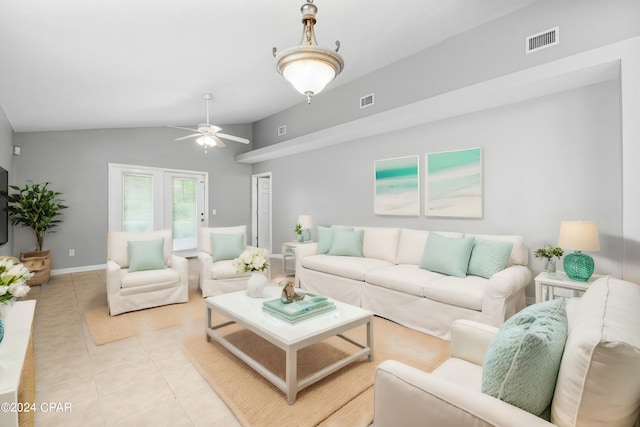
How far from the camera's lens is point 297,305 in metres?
2.37

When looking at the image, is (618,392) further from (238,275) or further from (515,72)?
(238,275)

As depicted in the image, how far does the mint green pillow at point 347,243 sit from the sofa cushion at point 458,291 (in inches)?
54.9

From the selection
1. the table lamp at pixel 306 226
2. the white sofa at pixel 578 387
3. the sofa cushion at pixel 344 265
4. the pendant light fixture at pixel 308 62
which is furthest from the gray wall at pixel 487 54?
the white sofa at pixel 578 387

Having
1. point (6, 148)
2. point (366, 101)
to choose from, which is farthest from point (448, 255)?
point (6, 148)

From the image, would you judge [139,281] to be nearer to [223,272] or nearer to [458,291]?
[223,272]

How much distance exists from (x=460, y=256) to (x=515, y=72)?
1.90 metres

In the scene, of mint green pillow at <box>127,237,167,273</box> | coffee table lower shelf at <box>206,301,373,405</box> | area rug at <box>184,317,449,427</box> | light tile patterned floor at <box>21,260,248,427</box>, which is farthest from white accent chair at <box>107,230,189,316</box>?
coffee table lower shelf at <box>206,301,373,405</box>

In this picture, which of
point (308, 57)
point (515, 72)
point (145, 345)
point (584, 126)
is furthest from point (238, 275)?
point (584, 126)

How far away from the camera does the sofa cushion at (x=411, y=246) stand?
3754 mm

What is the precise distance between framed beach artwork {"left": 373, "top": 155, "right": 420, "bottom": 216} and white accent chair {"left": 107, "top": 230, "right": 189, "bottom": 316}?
2879 mm

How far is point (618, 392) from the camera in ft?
2.76

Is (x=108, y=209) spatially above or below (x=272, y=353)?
above

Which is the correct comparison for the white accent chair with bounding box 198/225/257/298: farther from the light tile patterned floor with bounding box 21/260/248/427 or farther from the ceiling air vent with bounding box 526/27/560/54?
the ceiling air vent with bounding box 526/27/560/54

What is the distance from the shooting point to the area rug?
1.81 metres
